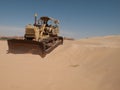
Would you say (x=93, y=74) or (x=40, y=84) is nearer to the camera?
(x=40, y=84)

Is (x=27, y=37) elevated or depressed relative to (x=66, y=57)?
elevated

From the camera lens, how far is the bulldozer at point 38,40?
10828 mm

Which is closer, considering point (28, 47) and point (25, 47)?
point (28, 47)

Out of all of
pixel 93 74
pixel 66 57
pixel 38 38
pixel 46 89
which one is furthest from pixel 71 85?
pixel 38 38

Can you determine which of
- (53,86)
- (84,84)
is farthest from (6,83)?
(84,84)

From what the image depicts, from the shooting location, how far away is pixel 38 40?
1277cm

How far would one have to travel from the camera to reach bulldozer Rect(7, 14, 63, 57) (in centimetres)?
1083

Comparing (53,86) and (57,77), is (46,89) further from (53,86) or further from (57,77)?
(57,77)

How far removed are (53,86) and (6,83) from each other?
5.08 ft

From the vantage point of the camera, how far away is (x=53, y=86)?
537 cm

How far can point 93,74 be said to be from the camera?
6.21 m

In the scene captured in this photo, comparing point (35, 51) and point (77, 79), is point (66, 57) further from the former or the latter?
point (77, 79)

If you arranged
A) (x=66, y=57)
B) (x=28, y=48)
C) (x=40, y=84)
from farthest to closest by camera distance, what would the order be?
(x=28, y=48) < (x=66, y=57) < (x=40, y=84)

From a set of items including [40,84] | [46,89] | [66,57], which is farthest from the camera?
[66,57]
